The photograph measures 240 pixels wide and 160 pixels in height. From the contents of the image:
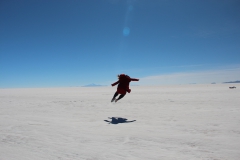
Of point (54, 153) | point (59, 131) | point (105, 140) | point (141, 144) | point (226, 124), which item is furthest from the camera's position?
point (226, 124)

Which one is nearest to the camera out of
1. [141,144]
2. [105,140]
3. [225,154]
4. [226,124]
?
[225,154]

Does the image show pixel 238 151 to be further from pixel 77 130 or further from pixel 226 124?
pixel 77 130

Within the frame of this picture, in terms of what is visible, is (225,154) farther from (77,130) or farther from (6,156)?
(6,156)

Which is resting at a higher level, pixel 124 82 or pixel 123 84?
pixel 124 82

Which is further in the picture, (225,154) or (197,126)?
(197,126)

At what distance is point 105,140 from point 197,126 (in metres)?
2.89

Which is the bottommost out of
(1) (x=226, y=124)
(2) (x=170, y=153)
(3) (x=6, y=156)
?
(3) (x=6, y=156)

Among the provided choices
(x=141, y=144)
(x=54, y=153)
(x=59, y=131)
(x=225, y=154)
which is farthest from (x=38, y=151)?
Result: (x=225, y=154)

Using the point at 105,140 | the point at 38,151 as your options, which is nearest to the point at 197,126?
the point at 105,140

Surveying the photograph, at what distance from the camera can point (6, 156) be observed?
317cm

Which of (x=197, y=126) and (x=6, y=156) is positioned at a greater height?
(x=197, y=126)

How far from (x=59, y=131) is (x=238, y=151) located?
4.35 metres

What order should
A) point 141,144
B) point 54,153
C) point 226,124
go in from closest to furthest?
point 54,153
point 141,144
point 226,124

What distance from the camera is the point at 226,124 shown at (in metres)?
5.09
